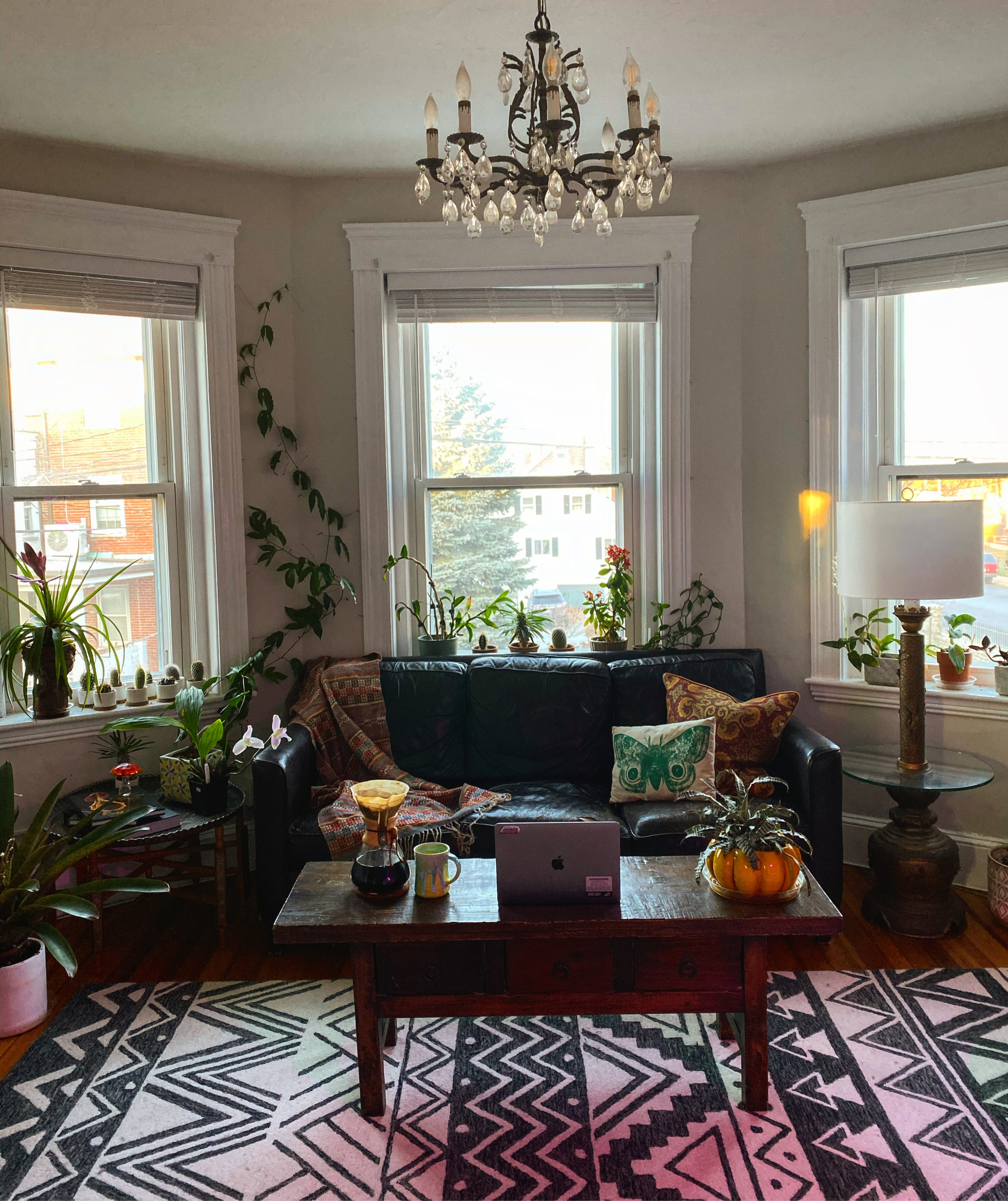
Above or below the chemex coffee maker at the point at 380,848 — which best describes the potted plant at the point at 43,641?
above

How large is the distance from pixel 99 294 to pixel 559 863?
285 cm

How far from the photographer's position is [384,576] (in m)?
4.09

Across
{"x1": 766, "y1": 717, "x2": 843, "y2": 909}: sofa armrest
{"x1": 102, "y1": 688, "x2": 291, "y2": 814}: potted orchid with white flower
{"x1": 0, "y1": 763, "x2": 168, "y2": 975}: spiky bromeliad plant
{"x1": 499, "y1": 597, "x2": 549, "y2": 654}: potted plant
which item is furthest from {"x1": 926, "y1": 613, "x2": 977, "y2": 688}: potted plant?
{"x1": 0, "y1": 763, "x2": 168, "y2": 975}: spiky bromeliad plant

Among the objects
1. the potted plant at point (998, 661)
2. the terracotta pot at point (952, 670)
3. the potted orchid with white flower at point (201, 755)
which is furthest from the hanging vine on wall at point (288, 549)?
the potted plant at point (998, 661)

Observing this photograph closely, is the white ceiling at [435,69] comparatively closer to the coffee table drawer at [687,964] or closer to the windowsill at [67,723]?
the windowsill at [67,723]

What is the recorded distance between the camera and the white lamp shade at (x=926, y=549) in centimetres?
316

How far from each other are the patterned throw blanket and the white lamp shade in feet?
5.03

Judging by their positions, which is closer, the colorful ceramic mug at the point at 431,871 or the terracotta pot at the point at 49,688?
the colorful ceramic mug at the point at 431,871

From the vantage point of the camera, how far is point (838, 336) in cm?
391

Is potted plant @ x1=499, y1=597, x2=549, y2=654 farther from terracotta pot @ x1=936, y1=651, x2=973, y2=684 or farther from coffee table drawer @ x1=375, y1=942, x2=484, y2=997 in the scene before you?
coffee table drawer @ x1=375, y1=942, x2=484, y2=997

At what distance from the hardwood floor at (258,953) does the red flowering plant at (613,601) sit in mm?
1411

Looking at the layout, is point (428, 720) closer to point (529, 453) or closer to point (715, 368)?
point (529, 453)

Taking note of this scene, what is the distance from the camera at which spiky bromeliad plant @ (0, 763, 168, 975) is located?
279cm

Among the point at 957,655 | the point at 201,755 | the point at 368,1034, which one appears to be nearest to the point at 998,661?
the point at 957,655
